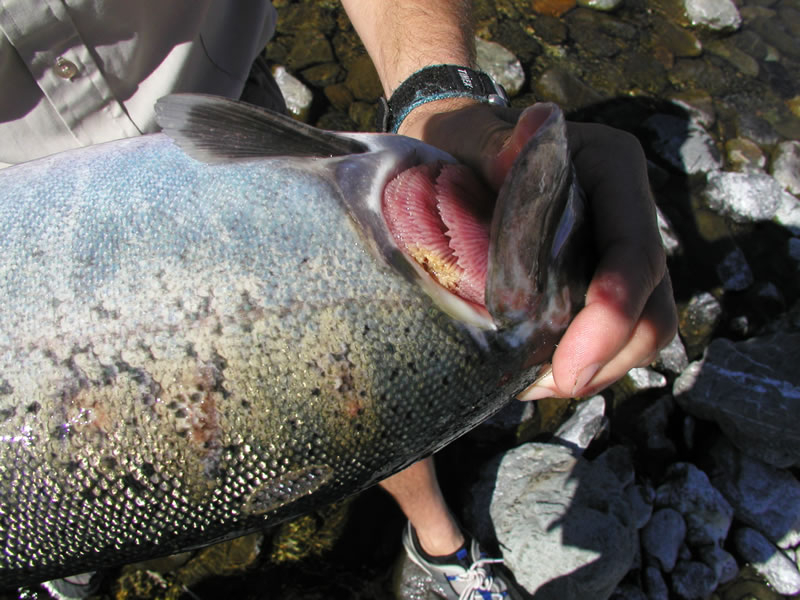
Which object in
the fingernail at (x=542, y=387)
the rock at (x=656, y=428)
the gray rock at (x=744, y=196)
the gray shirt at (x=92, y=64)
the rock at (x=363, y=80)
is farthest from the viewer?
the gray rock at (x=744, y=196)

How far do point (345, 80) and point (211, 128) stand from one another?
387 centimetres

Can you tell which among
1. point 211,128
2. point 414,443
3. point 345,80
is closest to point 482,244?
point 414,443

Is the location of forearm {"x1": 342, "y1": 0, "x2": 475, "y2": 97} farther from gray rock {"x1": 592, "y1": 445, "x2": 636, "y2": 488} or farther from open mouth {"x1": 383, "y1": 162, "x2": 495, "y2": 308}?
gray rock {"x1": 592, "y1": 445, "x2": 636, "y2": 488}

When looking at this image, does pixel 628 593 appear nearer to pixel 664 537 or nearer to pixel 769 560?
pixel 664 537

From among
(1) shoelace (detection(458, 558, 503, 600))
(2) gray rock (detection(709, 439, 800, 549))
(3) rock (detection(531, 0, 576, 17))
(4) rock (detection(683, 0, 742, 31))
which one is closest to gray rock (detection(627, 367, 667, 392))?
(2) gray rock (detection(709, 439, 800, 549))

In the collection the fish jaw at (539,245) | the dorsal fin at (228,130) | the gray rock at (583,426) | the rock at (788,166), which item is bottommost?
the rock at (788,166)

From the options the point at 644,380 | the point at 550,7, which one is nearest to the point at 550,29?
the point at 550,7

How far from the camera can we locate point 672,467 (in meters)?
4.02

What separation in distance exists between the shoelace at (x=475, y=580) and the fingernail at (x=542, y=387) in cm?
165

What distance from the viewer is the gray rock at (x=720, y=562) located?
3.71 m

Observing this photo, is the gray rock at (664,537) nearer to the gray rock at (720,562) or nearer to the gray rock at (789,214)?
the gray rock at (720,562)

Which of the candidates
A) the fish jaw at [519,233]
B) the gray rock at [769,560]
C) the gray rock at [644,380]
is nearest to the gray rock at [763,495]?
the gray rock at [769,560]

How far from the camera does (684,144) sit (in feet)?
17.9

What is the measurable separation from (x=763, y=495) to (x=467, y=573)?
219 cm
